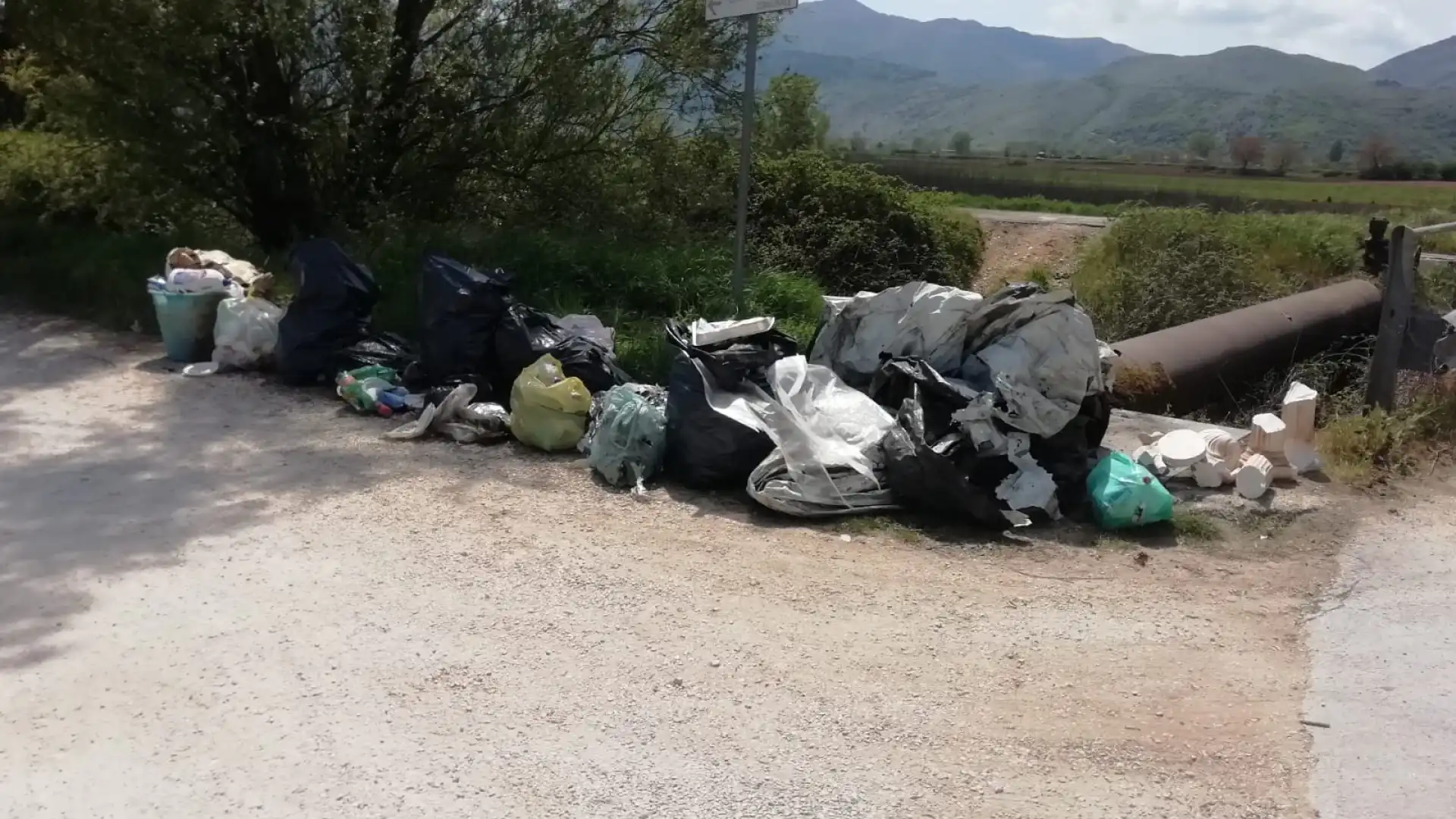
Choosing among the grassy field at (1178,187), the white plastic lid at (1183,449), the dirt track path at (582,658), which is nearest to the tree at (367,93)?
the dirt track path at (582,658)

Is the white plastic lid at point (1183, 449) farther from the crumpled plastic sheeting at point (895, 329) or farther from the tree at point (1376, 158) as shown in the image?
the tree at point (1376, 158)

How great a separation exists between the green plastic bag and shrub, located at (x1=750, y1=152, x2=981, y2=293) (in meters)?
7.62

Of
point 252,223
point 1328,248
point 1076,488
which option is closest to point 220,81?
point 252,223

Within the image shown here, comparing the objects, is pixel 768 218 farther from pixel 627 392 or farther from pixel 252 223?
pixel 627 392

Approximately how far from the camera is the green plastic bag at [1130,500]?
518 cm

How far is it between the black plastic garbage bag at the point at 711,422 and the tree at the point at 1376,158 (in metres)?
53.9

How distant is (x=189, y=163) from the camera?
10188mm

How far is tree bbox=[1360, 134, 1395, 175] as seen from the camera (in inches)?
2089

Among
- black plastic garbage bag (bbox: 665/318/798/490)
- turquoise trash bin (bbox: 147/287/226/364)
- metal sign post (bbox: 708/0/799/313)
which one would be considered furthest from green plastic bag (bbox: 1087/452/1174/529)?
turquoise trash bin (bbox: 147/287/226/364)

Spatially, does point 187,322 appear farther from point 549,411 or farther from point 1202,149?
point 1202,149

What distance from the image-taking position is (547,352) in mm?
6637

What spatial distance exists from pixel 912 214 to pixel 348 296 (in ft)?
28.4

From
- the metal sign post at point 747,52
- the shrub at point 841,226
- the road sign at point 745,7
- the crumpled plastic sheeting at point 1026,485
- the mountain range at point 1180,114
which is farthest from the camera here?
the mountain range at point 1180,114

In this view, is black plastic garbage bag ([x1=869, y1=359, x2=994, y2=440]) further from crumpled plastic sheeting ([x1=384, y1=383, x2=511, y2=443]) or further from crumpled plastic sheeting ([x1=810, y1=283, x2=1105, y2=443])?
crumpled plastic sheeting ([x1=384, y1=383, x2=511, y2=443])
